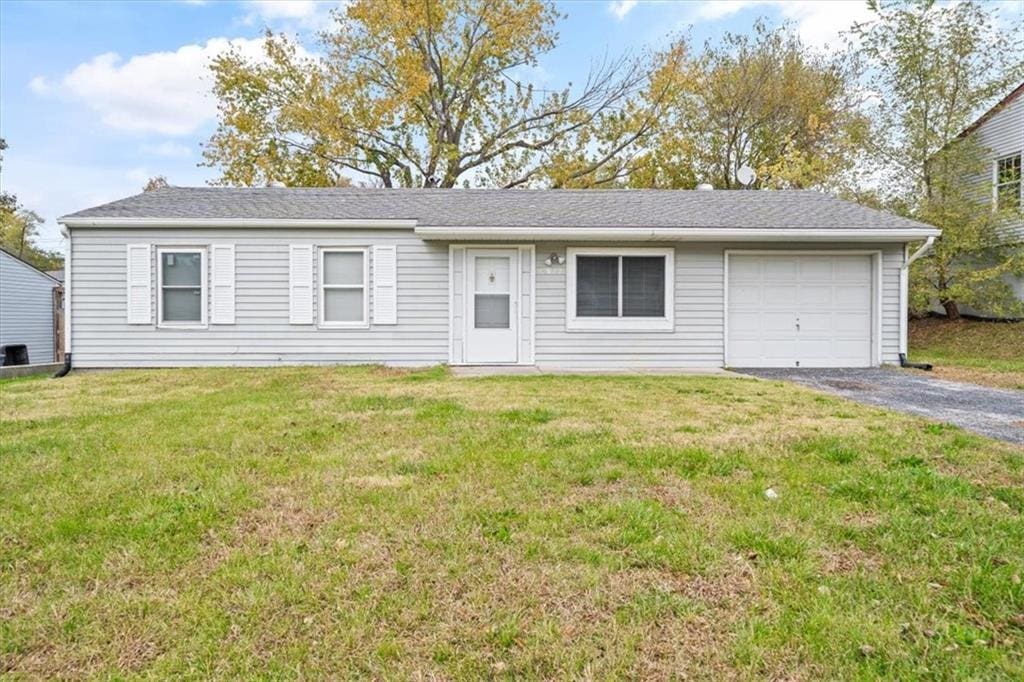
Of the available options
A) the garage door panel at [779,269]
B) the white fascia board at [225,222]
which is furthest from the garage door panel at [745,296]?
the white fascia board at [225,222]

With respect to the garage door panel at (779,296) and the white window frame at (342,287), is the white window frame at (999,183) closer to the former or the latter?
the garage door panel at (779,296)

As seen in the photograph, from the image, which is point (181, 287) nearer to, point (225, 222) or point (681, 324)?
point (225, 222)

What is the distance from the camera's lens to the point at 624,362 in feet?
31.3

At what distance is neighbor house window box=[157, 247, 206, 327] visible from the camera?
9.30 meters

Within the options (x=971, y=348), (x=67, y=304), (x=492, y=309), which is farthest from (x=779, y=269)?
(x=67, y=304)

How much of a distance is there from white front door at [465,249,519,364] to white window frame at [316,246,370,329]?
5.45ft

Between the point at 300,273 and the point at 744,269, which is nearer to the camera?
the point at 300,273

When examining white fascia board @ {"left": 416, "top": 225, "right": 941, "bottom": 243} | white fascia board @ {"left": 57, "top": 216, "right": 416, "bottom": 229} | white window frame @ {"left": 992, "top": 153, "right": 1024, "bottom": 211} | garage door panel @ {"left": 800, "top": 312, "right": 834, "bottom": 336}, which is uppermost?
white window frame @ {"left": 992, "top": 153, "right": 1024, "bottom": 211}

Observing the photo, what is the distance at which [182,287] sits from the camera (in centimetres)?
937

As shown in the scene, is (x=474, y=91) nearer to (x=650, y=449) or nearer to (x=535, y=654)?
(x=650, y=449)

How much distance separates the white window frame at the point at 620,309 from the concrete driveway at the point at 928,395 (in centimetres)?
153

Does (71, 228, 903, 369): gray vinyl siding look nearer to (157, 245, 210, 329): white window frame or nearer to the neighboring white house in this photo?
(157, 245, 210, 329): white window frame

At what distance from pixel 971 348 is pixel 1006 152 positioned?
615 cm

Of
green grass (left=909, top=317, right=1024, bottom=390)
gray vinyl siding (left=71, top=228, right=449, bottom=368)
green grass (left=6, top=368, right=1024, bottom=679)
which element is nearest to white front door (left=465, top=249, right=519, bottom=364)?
gray vinyl siding (left=71, top=228, right=449, bottom=368)
